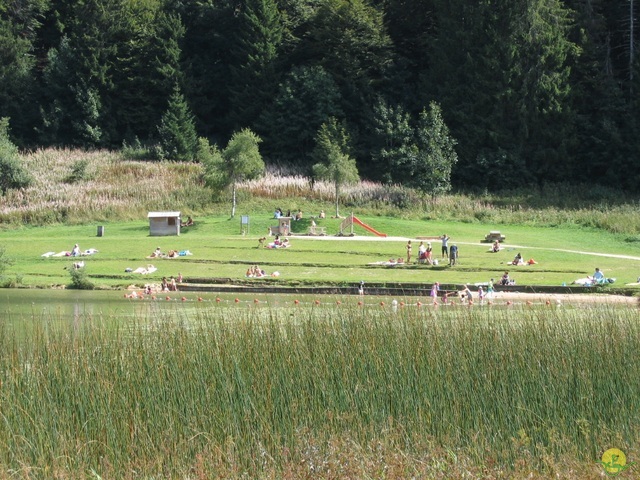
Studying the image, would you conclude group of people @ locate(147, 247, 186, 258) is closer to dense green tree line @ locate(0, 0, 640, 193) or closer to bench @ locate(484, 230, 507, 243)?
bench @ locate(484, 230, 507, 243)

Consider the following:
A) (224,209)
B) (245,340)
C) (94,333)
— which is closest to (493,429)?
(245,340)

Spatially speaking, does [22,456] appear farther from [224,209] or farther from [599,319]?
[224,209]

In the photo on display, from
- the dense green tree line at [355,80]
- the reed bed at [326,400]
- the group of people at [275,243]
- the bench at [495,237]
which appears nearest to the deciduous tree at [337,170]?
the dense green tree line at [355,80]

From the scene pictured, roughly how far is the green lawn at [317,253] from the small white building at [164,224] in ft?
2.32

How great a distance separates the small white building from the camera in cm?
4722

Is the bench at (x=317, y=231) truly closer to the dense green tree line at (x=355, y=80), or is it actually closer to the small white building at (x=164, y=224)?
the small white building at (x=164, y=224)

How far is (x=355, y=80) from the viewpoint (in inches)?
2921

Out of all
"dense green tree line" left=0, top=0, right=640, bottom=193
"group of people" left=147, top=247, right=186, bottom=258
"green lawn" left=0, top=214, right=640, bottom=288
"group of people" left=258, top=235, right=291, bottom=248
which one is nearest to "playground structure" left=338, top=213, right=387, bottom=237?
"green lawn" left=0, top=214, right=640, bottom=288

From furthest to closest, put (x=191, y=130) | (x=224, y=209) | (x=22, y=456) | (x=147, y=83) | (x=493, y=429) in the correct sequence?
1. (x=147, y=83)
2. (x=191, y=130)
3. (x=224, y=209)
4. (x=493, y=429)
5. (x=22, y=456)

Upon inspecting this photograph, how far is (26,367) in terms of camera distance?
12.7 metres

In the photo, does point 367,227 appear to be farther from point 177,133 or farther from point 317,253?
point 177,133

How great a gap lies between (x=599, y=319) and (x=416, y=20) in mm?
66554

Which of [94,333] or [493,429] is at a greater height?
[94,333]

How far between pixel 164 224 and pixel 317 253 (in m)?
9.71
